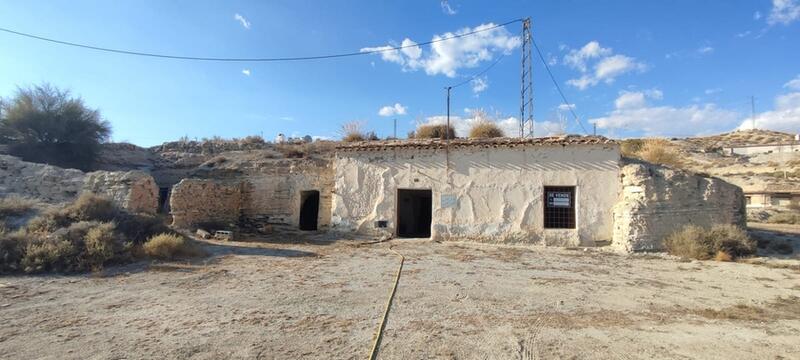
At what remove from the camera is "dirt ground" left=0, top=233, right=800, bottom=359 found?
4.04 metres

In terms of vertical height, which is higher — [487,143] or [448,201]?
[487,143]

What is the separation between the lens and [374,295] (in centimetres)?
612

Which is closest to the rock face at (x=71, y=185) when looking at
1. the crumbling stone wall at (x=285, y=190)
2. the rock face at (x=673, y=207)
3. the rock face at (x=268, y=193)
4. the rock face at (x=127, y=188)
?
the rock face at (x=127, y=188)

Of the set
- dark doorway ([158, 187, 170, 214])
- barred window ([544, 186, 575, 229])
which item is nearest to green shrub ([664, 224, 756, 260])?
barred window ([544, 186, 575, 229])

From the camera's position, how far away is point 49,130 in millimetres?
18531

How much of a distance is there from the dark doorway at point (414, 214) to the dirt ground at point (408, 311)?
21.7 feet

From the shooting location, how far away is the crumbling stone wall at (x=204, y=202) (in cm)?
1255

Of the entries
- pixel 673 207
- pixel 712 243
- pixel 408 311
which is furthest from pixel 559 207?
pixel 408 311

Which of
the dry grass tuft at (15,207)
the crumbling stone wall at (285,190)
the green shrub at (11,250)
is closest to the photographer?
the green shrub at (11,250)

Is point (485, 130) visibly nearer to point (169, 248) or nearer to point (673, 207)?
point (673, 207)

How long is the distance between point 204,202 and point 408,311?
10.5 meters

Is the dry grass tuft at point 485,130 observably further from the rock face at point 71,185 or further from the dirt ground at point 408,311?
the rock face at point 71,185

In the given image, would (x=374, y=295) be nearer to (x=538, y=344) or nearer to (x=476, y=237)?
(x=538, y=344)

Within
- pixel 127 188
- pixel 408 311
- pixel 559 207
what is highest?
pixel 127 188
